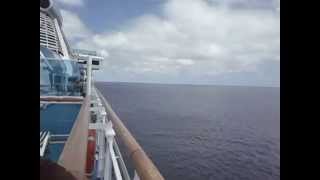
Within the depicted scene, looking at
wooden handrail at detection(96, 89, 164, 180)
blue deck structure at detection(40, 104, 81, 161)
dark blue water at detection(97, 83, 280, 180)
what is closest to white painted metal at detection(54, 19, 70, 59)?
blue deck structure at detection(40, 104, 81, 161)

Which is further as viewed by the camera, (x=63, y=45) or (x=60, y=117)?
(x=63, y=45)

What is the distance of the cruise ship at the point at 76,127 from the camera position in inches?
28.6

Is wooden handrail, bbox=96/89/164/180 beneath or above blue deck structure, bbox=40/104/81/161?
above

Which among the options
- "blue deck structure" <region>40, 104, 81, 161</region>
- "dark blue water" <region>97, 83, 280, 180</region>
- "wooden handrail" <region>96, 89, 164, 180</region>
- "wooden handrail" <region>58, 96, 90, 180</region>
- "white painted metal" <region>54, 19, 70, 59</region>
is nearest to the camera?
"wooden handrail" <region>96, 89, 164, 180</region>

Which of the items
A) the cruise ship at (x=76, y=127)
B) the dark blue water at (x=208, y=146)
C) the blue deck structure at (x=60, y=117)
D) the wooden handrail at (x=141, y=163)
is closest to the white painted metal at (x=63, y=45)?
the cruise ship at (x=76, y=127)

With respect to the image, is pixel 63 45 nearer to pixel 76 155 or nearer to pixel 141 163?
pixel 76 155

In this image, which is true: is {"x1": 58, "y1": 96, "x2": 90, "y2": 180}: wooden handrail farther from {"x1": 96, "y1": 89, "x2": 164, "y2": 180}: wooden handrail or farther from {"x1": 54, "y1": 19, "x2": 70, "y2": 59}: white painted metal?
{"x1": 54, "y1": 19, "x2": 70, "y2": 59}: white painted metal

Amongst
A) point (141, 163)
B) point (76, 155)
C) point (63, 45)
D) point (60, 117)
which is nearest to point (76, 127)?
point (76, 155)

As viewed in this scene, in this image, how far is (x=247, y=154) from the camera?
1447cm

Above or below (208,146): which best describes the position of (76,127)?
above

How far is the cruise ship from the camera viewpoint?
727 mm

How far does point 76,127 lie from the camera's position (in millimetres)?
1059

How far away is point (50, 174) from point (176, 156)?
13432mm
